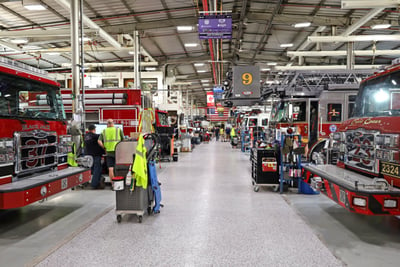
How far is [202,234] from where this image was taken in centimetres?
412

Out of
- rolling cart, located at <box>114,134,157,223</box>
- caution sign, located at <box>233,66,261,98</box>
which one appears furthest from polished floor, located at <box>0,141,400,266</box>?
caution sign, located at <box>233,66,261,98</box>

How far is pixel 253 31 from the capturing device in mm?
16719

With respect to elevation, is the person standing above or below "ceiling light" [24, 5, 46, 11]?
below

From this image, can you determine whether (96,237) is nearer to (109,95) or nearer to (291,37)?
(109,95)

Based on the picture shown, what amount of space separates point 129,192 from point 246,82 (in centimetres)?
613

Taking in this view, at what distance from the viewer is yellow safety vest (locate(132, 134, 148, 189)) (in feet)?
14.6

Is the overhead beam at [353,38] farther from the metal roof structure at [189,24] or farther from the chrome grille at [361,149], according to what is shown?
the chrome grille at [361,149]

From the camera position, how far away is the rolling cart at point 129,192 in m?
4.67

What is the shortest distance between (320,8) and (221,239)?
1184cm

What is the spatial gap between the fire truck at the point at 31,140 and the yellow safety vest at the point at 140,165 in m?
1.19

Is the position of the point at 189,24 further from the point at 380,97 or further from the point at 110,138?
the point at 380,97

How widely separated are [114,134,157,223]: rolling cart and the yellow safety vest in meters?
0.16

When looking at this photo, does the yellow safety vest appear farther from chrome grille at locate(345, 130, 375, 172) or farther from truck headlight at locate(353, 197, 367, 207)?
chrome grille at locate(345, 130, 375, 172)

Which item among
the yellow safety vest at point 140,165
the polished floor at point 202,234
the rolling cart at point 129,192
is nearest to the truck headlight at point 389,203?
the polished floor at point 202,234
